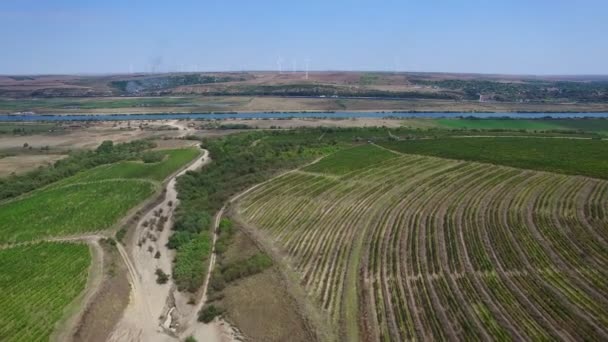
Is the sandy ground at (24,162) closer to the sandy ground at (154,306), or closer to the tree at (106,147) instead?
the tree at (106,147)

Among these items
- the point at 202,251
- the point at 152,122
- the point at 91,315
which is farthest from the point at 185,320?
the point at 152,122

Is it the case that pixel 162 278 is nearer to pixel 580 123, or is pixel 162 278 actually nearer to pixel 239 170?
pixel 239 170

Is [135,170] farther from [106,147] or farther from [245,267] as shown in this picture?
[245,267]

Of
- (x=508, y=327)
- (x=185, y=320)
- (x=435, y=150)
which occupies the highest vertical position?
(x=435, y=150)

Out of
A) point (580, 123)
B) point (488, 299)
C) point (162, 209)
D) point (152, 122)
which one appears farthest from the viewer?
point (152, 122)

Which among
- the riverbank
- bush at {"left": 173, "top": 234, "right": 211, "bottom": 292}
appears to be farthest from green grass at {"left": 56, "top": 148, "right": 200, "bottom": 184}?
the riverbank

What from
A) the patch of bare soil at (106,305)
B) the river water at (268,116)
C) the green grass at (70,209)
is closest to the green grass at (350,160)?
the green grass at (70,209)

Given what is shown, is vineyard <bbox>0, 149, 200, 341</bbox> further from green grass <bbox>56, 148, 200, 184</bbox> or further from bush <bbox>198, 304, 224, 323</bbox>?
bush <bbox>198, 304, 224, 323</bbox>
